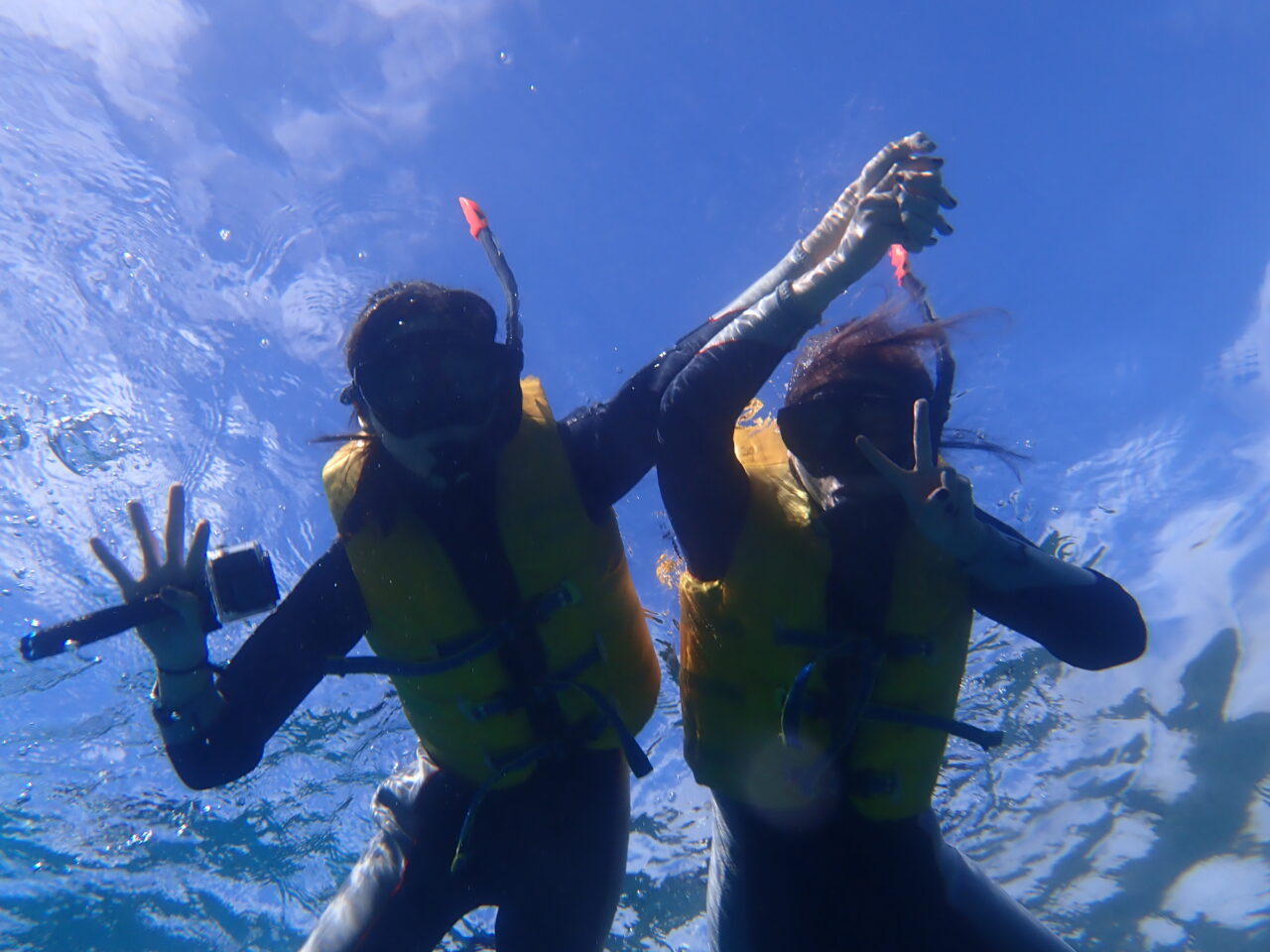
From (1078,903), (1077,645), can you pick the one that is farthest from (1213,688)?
(1077,645)

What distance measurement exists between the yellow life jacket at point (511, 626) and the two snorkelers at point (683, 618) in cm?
2

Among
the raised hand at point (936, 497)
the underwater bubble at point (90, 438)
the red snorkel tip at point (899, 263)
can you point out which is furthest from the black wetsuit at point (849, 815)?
the underwater bubble at point (90, 438)

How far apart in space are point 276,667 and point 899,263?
4.02 m

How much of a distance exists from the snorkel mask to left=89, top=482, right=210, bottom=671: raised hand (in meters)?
1.03

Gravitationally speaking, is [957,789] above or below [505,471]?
above

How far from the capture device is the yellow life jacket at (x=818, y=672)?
3250 millimetres

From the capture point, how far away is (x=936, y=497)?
282 cm

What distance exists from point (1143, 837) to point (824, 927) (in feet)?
59.7

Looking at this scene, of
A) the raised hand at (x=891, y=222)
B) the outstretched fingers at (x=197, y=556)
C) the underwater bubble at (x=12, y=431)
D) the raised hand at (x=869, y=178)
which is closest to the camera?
the raised hand at (x=891, y=222)

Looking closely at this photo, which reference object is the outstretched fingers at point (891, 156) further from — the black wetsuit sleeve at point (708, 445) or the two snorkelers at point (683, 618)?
the black wetsuit sleeve at point (708, 445)

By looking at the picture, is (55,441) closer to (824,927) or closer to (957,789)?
(824,927)

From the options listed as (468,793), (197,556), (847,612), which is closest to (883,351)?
(847,612)

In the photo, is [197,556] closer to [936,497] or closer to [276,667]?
[276,667]

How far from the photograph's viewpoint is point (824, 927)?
3186 millimetres
